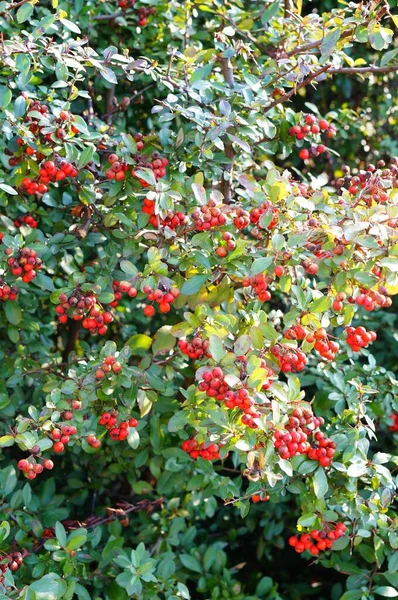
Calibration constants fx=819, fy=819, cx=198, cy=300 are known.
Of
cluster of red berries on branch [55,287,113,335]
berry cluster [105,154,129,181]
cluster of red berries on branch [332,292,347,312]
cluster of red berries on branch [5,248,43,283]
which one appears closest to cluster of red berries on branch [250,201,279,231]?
cluster of red berries on branch [332,292,347,312]

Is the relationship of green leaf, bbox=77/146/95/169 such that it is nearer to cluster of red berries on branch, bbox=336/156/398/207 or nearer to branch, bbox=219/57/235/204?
branch, bbox=219/57/235/204

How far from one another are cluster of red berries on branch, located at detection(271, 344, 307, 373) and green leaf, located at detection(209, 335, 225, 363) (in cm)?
17

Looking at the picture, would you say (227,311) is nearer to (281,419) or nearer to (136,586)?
(281,419)

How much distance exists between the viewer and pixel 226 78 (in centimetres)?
242

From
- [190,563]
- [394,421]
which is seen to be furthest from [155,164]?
[190,563]

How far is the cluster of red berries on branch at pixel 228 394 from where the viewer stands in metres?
1.82

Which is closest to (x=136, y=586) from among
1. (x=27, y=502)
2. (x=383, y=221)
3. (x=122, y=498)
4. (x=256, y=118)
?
(x=27, y=502)

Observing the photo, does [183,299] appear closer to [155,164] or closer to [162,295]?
[162,295]

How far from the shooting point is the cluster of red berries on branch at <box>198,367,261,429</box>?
1815 millimetres

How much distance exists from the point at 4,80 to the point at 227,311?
0.86 meters

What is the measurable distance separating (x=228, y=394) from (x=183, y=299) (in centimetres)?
42

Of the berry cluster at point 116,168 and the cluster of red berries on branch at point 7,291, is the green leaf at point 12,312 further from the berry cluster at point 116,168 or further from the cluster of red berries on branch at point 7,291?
the berry cluster at point 116,168

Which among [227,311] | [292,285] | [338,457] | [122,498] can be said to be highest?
[292,285]

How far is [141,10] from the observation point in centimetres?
274
